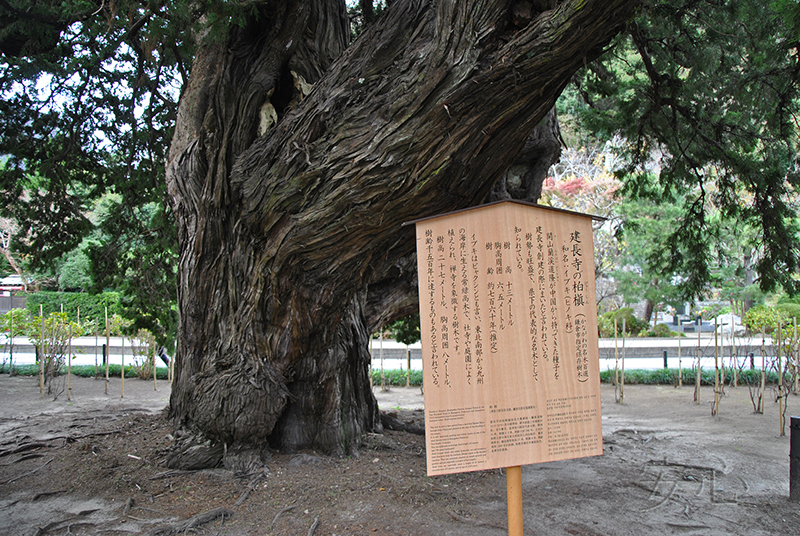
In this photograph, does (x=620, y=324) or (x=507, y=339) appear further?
(x=620, y=324)

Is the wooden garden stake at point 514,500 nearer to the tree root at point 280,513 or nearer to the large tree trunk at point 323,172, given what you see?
the tree root at point 280,513

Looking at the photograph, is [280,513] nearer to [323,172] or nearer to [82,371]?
[323,172]

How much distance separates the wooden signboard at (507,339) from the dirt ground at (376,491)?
1155 mm

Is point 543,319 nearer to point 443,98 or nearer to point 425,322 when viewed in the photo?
point 425,322

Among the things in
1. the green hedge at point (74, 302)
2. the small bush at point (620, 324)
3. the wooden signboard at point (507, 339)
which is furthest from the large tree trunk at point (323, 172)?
the green hedge at point (74, 302)

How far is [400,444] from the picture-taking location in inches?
205

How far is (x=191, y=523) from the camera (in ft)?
11.2

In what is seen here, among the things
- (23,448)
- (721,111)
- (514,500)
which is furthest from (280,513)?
(721,111)

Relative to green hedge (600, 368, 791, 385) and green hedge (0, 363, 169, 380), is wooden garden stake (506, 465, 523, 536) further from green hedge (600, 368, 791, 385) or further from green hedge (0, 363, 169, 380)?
green hedge (0, 363, 169, 380)

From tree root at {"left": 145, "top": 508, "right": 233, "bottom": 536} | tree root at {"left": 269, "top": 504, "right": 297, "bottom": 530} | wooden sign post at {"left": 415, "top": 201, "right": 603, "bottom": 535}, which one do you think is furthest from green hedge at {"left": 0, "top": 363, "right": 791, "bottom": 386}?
wooden sign post at {"left": 415, "top": 201, "right": 603, "bottom": 535}

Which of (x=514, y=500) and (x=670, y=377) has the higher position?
(x=514, y=500)

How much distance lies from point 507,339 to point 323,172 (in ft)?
5.66

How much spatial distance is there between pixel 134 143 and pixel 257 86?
353 cm

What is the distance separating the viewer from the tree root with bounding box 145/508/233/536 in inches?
131
